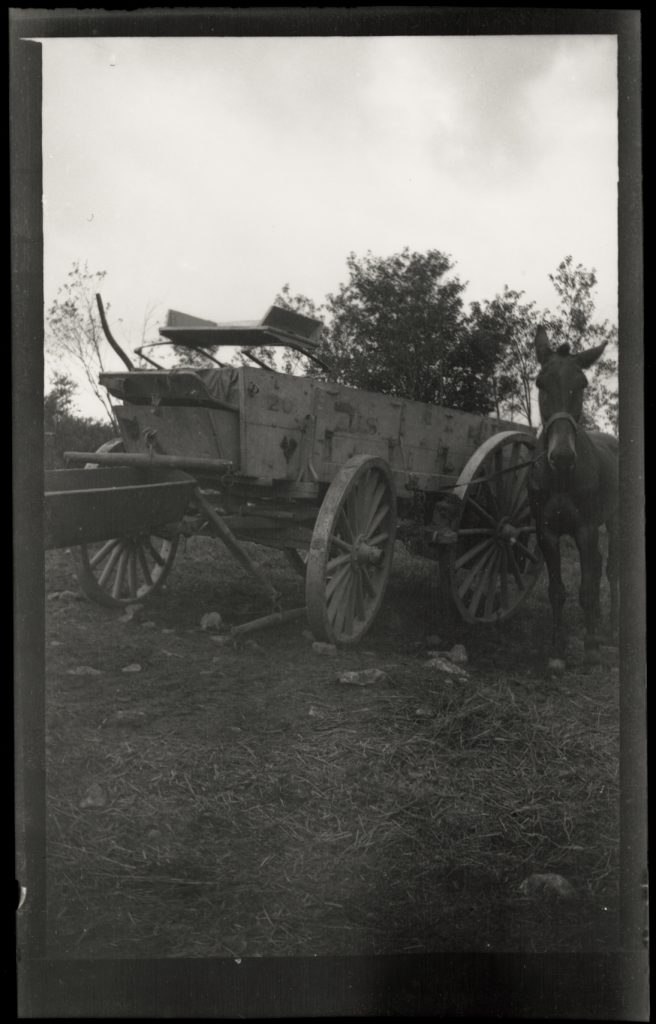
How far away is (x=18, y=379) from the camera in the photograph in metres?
2.38

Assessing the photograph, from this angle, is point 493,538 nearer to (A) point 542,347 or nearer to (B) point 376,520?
(B) point 376,520

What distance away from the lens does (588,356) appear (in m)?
2.97

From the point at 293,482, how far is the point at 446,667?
60.5 inches

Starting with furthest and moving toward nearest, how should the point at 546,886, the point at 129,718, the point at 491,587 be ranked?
1. the point at 491,587
2. the point at 129,718
3. the point at 546,886

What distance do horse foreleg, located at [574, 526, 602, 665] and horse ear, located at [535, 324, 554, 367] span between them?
55.0 inches

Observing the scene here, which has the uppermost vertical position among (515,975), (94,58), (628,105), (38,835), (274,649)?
(94,58)

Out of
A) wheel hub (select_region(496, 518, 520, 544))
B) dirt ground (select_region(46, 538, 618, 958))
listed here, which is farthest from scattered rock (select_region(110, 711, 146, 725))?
wheel hub (select_region(496, 518, 520, 544))

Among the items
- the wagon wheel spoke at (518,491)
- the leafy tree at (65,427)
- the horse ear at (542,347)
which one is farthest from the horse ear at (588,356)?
the wagon wheel spoke at (518,491)

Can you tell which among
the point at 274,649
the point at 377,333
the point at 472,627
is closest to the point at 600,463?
the point at 472,627

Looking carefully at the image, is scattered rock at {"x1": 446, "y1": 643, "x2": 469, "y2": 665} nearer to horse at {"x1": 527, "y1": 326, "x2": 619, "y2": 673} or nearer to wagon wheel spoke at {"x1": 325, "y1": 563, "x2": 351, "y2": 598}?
horse at {"x1": 527, "y1": 326, "x2": 619, "y2": 673}

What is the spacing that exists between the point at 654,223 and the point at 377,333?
1288mm

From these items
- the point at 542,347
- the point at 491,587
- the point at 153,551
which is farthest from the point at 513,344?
the point at 153,551

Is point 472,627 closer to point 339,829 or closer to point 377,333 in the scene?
point 377,333

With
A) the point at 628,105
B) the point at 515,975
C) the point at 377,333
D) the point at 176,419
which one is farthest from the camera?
the point at 176,419
